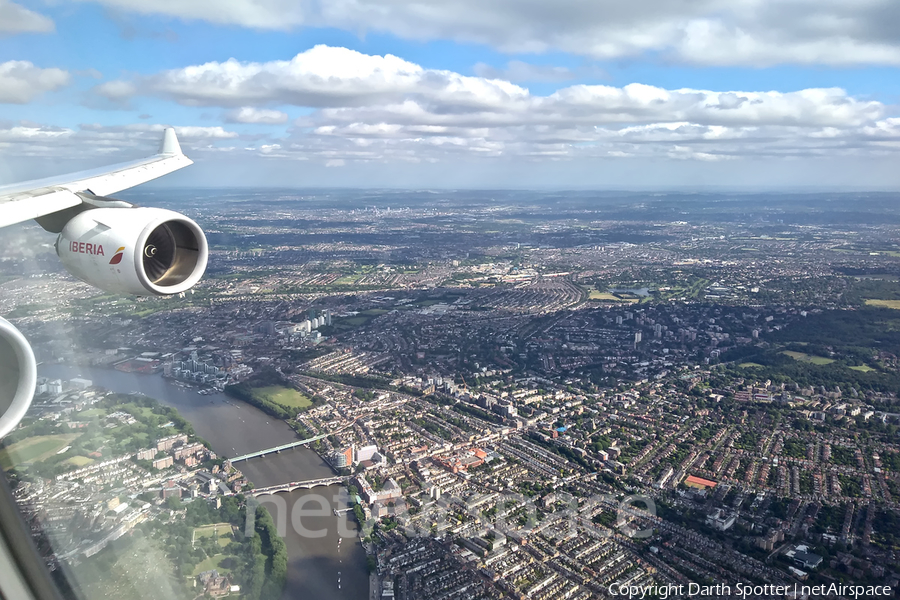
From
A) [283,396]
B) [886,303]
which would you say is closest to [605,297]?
[886,303]

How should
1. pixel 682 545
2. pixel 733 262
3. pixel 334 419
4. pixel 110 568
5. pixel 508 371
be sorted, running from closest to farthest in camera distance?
pixel 110 568
pixel 682 545
pixel 334 419
pixel 508 371
pixel 733 262

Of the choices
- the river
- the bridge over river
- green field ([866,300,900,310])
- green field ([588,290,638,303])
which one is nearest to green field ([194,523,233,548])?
the river

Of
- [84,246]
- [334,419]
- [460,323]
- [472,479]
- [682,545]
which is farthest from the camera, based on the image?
[460,323]

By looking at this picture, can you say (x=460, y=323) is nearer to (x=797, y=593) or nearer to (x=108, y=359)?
(x=108, y=359)

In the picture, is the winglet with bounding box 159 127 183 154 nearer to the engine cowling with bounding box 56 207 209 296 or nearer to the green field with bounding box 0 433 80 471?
the green field with bounding box 0 433 80 471

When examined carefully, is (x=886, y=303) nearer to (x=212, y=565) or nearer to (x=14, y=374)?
(x=212, y=565)

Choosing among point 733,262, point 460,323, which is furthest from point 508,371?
point 733,262
